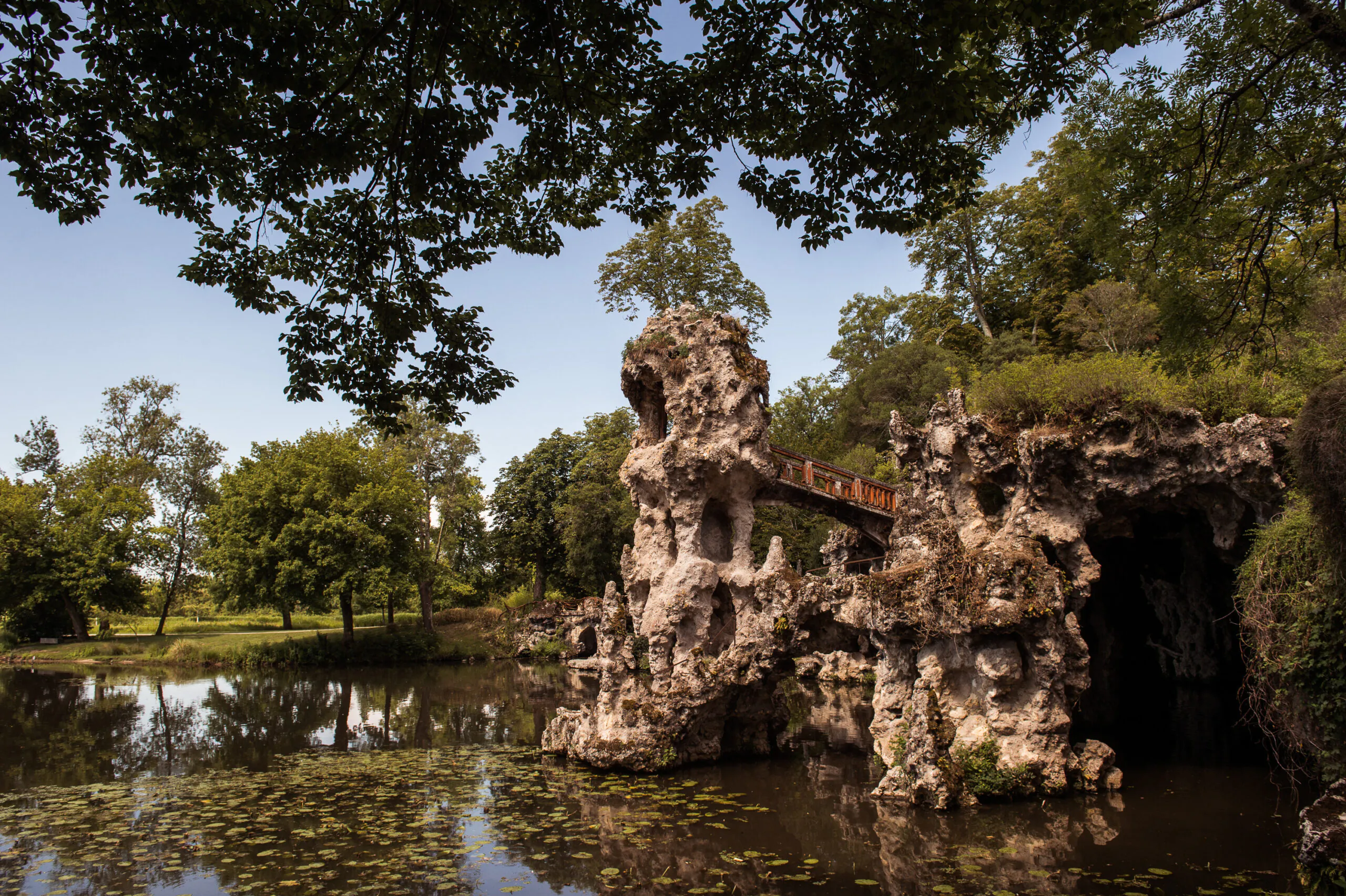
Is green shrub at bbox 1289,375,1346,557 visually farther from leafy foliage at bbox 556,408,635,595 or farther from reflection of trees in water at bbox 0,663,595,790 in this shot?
leafy foliage at bbox 556,408,635,595

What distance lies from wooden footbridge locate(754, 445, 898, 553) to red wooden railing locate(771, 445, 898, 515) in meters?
0.01

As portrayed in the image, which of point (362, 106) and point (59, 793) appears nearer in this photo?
point (362, 106)

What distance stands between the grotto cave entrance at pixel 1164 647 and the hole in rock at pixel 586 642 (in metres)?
19.2

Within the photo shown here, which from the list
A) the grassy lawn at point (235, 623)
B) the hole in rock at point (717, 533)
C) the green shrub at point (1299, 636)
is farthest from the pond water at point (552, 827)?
the grassy lawn at point (235, 623)

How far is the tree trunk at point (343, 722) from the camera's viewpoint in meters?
14.4

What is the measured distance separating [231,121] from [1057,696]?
11.3 m

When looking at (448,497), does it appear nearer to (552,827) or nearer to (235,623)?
(235,623)

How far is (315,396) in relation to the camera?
7.16m

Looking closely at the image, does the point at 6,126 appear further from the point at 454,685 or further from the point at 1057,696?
the point at 454,685

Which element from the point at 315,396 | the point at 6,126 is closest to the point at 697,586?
the point at 315,396

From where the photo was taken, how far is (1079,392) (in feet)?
39.7

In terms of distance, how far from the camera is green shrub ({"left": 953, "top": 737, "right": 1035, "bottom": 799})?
9523 millimetres

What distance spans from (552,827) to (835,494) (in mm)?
11923

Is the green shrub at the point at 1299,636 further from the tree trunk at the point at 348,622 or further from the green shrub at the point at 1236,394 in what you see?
the tree trunk at the point at 348,622
